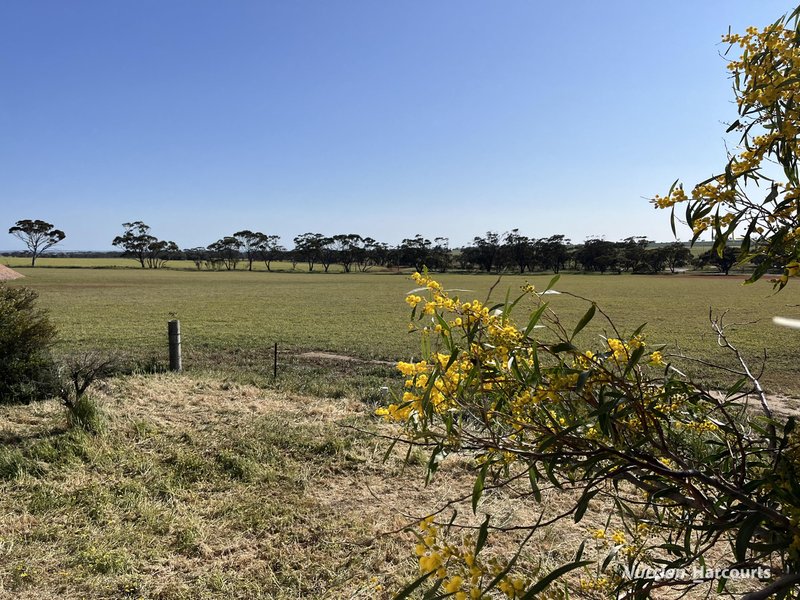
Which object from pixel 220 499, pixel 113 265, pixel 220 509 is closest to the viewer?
pixel 220 509

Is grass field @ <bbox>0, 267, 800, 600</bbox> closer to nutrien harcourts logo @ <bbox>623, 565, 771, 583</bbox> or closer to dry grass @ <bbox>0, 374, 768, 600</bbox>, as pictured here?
dry grass @ <bbox>0, 374, 768, 600</bbox>

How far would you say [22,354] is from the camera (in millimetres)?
6586

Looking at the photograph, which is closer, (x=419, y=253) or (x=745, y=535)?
(x=745, y=535)

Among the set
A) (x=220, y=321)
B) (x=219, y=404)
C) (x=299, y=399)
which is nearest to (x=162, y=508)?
(x=219, y=404)

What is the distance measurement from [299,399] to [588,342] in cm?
1021

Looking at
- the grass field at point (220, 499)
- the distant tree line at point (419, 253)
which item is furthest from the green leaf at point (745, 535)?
the distant tree line at point (419, 253)

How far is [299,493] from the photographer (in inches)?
166

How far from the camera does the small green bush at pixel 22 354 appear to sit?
6.34 metres

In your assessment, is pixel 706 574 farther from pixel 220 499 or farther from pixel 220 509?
pixel 220 499

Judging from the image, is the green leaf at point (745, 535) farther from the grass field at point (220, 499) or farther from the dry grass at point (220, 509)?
the dry grass at point (220, 509)

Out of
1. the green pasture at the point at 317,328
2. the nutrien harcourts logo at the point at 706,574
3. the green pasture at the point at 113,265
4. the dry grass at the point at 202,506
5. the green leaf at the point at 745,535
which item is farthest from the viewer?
the green pasture at the point at 113,265

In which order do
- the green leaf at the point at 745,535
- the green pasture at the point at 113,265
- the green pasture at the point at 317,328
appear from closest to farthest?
1. the green leaf at the point at 745,535
2. the green pasture at the point at 317,328
3. the green pasture at the point at 113,265

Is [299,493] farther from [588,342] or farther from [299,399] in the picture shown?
[588,342]

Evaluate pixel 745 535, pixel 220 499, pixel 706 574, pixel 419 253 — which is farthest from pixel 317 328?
pixel 419 253
